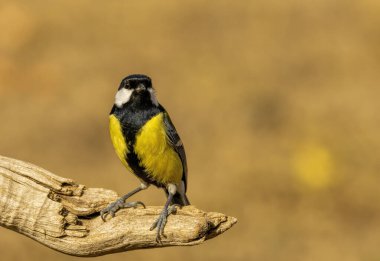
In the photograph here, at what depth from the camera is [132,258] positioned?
44.8 feet

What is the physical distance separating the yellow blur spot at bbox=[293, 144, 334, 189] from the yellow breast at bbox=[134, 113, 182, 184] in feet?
25.1

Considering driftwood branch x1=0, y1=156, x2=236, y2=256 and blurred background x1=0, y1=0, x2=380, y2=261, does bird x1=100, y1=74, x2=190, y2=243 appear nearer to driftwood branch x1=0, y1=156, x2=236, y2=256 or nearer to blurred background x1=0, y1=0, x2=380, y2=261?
driftwood branch x1=0, y1=156, x2=236, y2=256

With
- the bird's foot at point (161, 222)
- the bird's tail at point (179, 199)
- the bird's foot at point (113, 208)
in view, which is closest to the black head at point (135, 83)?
the bird's foot at point (113, 208)

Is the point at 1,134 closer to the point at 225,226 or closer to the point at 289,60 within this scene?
the point at 289,60

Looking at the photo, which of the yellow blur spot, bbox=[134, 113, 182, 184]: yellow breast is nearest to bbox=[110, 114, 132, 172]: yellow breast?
bbox=[134, 113, 182, 184]: yellow breast

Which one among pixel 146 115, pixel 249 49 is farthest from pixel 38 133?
pixel 146 115

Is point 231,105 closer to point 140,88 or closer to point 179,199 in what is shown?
point 179,199

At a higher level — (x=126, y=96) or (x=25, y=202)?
(x=126, y=96)

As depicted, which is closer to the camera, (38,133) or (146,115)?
(146,115)

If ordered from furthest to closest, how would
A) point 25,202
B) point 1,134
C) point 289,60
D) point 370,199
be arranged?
point 289,60 → point 1,134 → point 370,199 → point 25,202

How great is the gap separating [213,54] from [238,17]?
5.85ft

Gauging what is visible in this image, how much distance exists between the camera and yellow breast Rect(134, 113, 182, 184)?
25.3 ft

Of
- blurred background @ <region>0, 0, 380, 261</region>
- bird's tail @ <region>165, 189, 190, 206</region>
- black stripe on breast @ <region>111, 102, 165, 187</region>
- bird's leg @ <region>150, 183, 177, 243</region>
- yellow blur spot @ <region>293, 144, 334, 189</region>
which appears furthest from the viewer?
yellow blur spot @ <region>293, 144, 334, 189</region>

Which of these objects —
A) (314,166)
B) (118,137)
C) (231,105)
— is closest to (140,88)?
(118,137)
